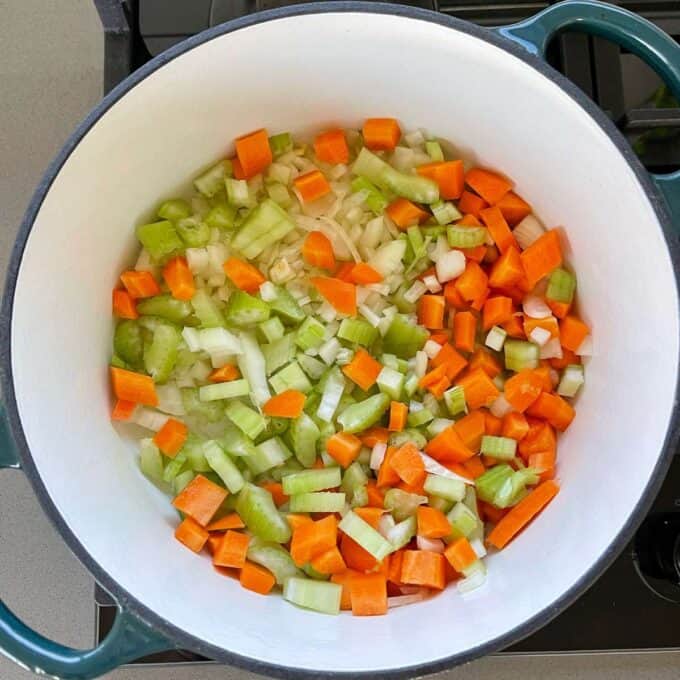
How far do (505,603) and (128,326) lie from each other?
1.78 feet

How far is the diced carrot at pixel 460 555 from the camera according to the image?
1.00 meters

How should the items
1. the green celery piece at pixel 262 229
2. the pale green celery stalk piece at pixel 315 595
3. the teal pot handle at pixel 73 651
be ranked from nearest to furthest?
the teal pot handle at pixel 73 651 → the pale green celery stalk piece at pixel 315 595 → the green celery piece at pixel 262 229

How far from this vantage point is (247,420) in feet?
3.45

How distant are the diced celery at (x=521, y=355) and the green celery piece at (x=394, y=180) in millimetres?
207

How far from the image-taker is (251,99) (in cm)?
104

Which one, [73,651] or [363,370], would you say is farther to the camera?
[363,370]

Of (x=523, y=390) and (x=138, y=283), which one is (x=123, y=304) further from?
(x=523, y=390)

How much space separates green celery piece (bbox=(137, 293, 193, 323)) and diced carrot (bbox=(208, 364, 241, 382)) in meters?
0.08

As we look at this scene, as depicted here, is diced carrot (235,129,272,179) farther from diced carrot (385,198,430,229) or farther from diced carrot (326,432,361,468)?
diced carrot (326,432,361,468)

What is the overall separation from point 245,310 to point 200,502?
23 centimetres

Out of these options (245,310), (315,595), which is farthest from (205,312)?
(315,595)

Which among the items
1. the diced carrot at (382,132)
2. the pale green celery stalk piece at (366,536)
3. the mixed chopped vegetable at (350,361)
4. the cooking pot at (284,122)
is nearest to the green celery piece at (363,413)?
the mixed chopped vegetable at (350,361)

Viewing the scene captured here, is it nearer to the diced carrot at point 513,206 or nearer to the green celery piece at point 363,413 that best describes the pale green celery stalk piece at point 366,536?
the green celery piece at point 363,413

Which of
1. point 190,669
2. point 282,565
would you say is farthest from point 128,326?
point 190,669
